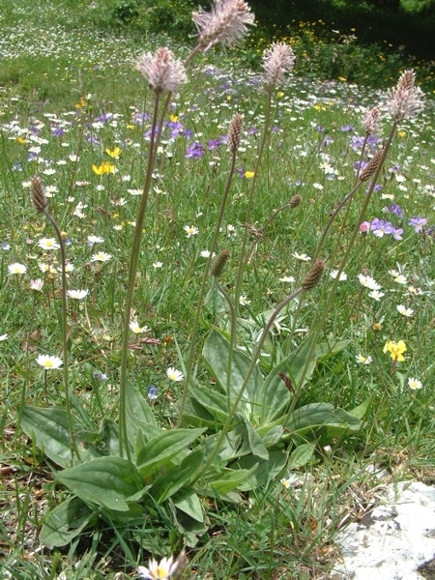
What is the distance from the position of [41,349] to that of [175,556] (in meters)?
0.89

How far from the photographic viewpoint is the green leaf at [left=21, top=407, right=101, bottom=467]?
1.66 meters

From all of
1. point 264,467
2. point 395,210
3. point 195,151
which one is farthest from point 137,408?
point 195,151

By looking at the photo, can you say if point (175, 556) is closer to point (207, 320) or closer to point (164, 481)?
point (164, 481)

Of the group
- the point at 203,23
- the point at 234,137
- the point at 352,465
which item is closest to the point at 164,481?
the point at 352,465

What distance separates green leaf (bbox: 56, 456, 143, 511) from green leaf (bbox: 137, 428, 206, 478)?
0.13ft

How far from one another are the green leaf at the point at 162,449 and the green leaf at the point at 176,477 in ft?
0.10

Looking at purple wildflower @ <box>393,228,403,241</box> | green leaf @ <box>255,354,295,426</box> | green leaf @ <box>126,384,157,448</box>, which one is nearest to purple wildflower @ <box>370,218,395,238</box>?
purple wildflower @ <box>393,228,403,241</box>

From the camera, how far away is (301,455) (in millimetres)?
1820

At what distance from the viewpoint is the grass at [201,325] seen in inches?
60.4

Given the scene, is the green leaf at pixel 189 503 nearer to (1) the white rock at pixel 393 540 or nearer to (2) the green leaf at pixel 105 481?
(2) the green leaf at pixel 105 481

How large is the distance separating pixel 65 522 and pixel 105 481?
6.2 inches

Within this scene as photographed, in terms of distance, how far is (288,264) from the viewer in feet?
9.43

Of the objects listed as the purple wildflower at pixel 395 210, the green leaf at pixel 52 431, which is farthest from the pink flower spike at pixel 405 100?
the purple wildflower at pixel 395 210

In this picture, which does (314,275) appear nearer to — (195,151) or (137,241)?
(137,241)
